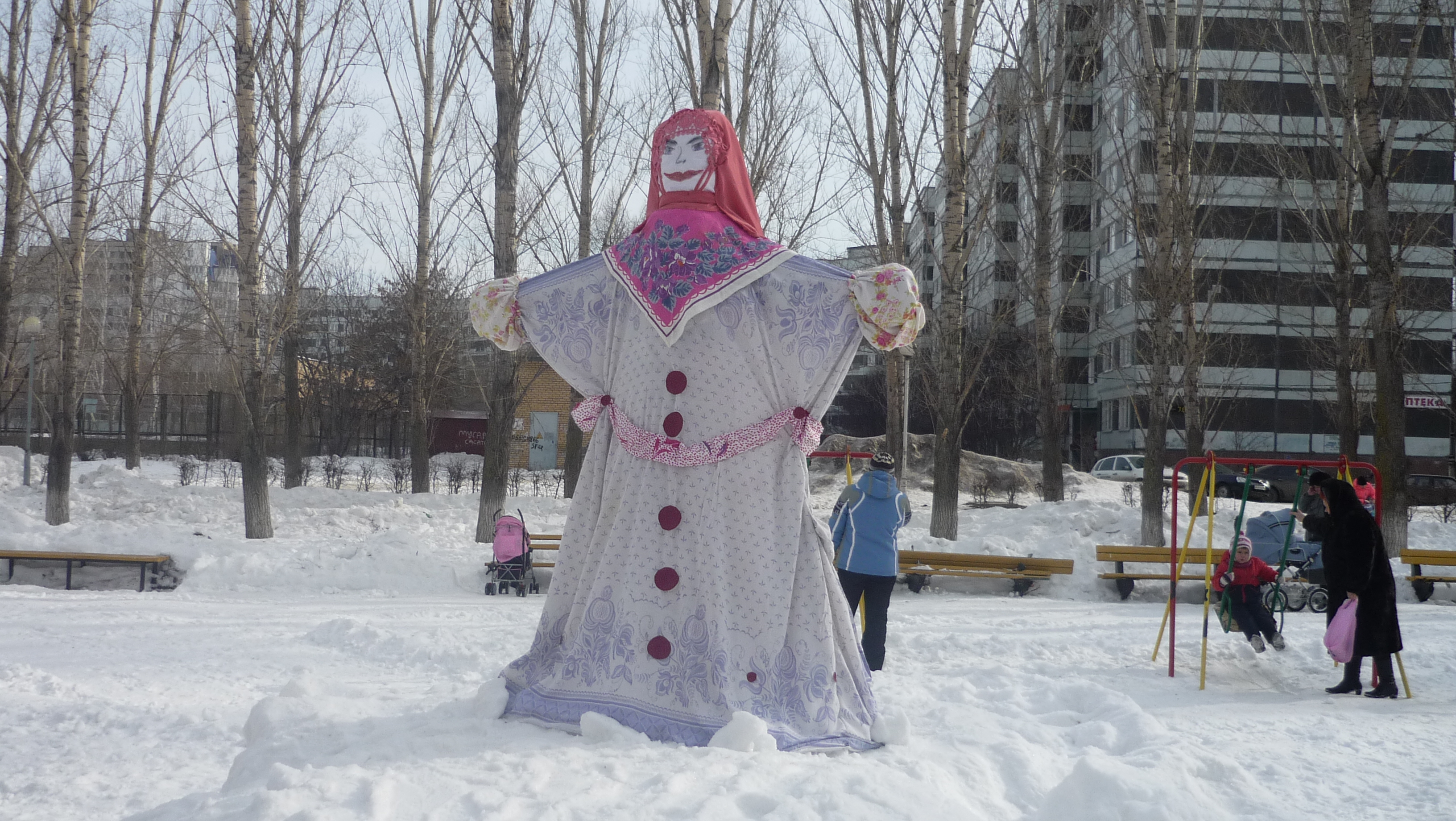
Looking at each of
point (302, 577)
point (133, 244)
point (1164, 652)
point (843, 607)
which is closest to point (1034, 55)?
point (1164, 652)

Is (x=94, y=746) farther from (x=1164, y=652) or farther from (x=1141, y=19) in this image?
(x=1141, y=19)

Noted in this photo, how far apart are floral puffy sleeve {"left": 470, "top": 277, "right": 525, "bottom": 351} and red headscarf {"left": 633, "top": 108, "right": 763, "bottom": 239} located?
64 centimetres

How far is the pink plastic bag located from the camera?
22.1ft

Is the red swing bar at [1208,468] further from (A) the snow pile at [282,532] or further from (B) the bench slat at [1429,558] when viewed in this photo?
(A) the snow pile at [282,532]

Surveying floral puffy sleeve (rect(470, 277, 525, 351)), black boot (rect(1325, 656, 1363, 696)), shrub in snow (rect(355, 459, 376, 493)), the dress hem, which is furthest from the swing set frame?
shrub in snow (rect(355, 459, 376, 493))

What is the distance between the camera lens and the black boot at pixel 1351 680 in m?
6.62

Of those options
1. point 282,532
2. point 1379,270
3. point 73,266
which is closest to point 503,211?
point 282,532

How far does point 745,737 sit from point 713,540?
0.79 m

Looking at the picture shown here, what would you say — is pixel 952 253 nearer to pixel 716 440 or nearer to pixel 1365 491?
pixel 1365 491

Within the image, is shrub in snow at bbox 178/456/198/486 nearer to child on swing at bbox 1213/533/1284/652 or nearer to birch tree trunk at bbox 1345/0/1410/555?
child on swing at bbox 1213/533/1284/652

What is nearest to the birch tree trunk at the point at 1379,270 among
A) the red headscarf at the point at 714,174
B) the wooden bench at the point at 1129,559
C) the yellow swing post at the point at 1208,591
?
the wooden bench at the point at 1129,559

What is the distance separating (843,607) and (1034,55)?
1431 centimetres

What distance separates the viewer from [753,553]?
13.4 feet

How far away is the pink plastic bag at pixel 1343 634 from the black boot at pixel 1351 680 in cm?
5
